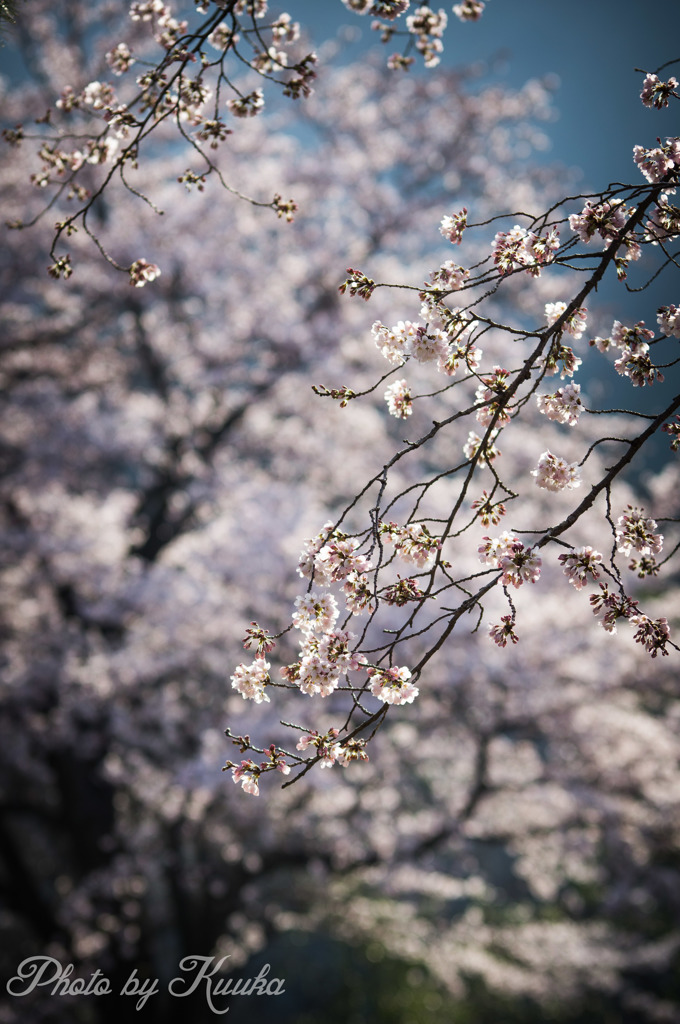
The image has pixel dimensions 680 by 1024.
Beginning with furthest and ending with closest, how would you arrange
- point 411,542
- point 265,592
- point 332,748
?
point 265,592
point 411,542
point 332,748

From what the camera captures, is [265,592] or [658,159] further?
[265,592]

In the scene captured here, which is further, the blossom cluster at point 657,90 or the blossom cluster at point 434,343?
the blossom cluster at point 657,90

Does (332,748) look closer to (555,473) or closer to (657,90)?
(555,473)

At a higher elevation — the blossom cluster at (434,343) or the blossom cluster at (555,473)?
the blossom cluster at (434,343)

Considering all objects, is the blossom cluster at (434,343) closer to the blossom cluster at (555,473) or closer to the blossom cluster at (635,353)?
the blossom cluster at (555,473)

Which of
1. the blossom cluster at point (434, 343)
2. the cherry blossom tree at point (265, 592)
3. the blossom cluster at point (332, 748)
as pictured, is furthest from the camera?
the cherry blossom tree at point (265, 592)

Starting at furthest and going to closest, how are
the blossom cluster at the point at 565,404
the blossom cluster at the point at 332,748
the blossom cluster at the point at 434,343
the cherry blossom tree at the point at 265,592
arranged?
1. the cherry blossom tree at the point at 265,592
2. the blossom cluster at the point at 565,404
3. the blossom cluster at the point at 434,343
4. the blossom cluster at the point at 332,748

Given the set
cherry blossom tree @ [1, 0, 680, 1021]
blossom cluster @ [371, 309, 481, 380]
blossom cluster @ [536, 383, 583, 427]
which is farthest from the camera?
cherry blossom tree @ [1, 0, 680, 1021]

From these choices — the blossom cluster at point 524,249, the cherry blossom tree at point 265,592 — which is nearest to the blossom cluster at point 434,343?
the blossom cluster at point 524,249

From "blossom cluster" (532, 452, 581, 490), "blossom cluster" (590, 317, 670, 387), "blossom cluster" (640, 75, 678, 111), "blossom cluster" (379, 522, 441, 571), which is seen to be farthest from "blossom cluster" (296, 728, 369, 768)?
"blossom cluster" (640, 75, 678, 111)

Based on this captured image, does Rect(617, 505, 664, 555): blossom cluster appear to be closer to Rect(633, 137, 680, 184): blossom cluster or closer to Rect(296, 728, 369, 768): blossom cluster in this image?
Rect(296, 728, 369, 768): blossom cluster

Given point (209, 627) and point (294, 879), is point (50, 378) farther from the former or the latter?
point (294, 879)

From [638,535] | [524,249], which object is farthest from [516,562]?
[524,249]

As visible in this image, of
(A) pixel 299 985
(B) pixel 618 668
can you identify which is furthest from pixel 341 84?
(A) pixel 299 985
